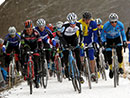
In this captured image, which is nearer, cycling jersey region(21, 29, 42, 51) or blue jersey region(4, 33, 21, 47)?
cycling jersey region(21, 29, 42, 51)

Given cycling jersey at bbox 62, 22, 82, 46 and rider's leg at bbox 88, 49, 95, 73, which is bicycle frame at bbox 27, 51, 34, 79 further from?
rider's leg at bbox 88, 49, 95, 73

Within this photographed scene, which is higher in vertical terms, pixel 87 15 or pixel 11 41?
pixel 87 15

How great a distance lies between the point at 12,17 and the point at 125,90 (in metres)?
114

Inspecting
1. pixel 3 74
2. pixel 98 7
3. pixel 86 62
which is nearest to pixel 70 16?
pixel 86 62

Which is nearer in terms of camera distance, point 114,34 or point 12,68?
point 114,34

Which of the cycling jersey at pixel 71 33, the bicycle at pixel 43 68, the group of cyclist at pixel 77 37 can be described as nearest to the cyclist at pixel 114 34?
the group of cyclist at pixel 77 37

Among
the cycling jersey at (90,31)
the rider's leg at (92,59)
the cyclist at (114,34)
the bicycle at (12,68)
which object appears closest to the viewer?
the cyclist at (114,34)

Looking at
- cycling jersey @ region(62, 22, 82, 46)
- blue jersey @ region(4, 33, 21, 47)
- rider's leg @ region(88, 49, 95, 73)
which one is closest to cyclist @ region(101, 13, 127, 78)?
rider's leg @ region(88, 49, 95, 73)

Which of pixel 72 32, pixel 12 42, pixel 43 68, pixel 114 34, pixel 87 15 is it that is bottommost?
pixel 43 68

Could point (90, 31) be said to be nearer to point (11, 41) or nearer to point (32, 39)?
point (32, 39)

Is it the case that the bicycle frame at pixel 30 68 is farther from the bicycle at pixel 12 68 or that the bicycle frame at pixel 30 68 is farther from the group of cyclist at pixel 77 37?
the bicycle at pixel 12 68

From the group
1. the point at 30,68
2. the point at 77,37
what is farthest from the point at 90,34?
the point at 30,68

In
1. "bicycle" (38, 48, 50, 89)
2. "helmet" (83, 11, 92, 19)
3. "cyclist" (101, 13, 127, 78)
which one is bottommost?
"bicycle" (38, 48, 50, 89)

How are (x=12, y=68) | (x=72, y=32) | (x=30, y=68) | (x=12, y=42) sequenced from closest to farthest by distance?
(x=72, y=32) → (x=30, y=68) → (x=12, y=68) → (x=12, y=42)
